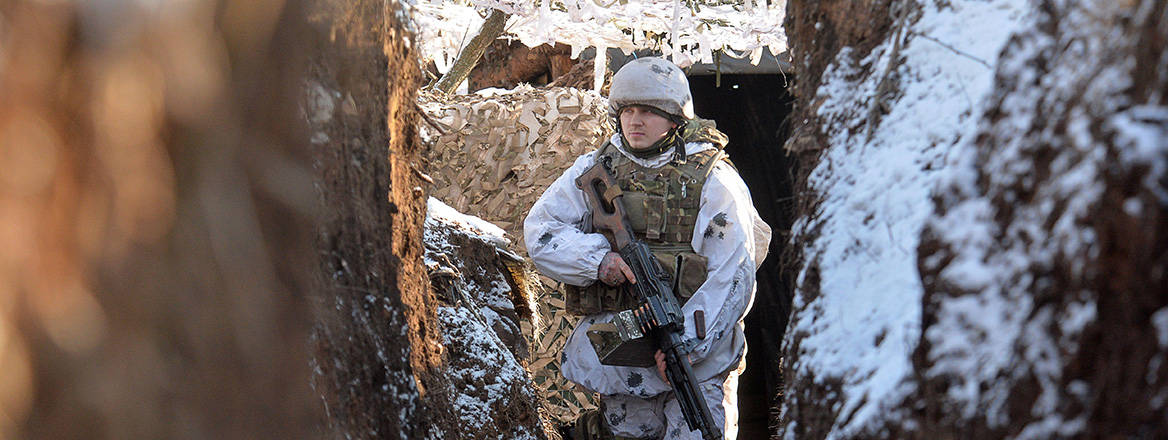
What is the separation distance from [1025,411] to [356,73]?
1236mm

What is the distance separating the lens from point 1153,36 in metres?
1.08

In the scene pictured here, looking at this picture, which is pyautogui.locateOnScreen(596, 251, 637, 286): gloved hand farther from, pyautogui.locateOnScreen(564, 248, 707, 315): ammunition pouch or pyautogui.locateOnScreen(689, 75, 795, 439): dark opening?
pyautogui.locateOnScreen(689, 75, 795, 439): dark opening

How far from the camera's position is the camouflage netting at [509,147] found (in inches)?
259

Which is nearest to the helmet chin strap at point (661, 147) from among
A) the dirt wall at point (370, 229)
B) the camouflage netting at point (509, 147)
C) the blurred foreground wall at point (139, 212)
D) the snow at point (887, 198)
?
the dirt wall at point (370, 229)

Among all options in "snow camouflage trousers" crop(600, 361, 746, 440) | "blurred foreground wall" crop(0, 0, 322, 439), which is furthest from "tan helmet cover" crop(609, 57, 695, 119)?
"blurred foreground wall" crop(0, 0, 322, 439)

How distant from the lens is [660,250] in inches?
148

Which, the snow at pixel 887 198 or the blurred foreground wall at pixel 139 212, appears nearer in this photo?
the blurred foreground wall at pixel 139 212

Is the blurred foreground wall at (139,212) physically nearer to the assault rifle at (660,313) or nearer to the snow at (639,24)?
the assault rifle at (660,313)

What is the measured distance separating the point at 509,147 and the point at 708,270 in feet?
10.3

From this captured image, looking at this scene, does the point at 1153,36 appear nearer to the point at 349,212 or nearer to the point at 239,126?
the point at 239,126

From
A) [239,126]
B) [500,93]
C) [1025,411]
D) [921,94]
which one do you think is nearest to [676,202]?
[921,94]

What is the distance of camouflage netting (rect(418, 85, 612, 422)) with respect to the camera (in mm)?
6586

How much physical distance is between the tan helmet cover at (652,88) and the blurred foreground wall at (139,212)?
285 cm

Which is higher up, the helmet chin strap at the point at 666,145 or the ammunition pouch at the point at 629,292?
the helmet chin strap at the point at 666,145
